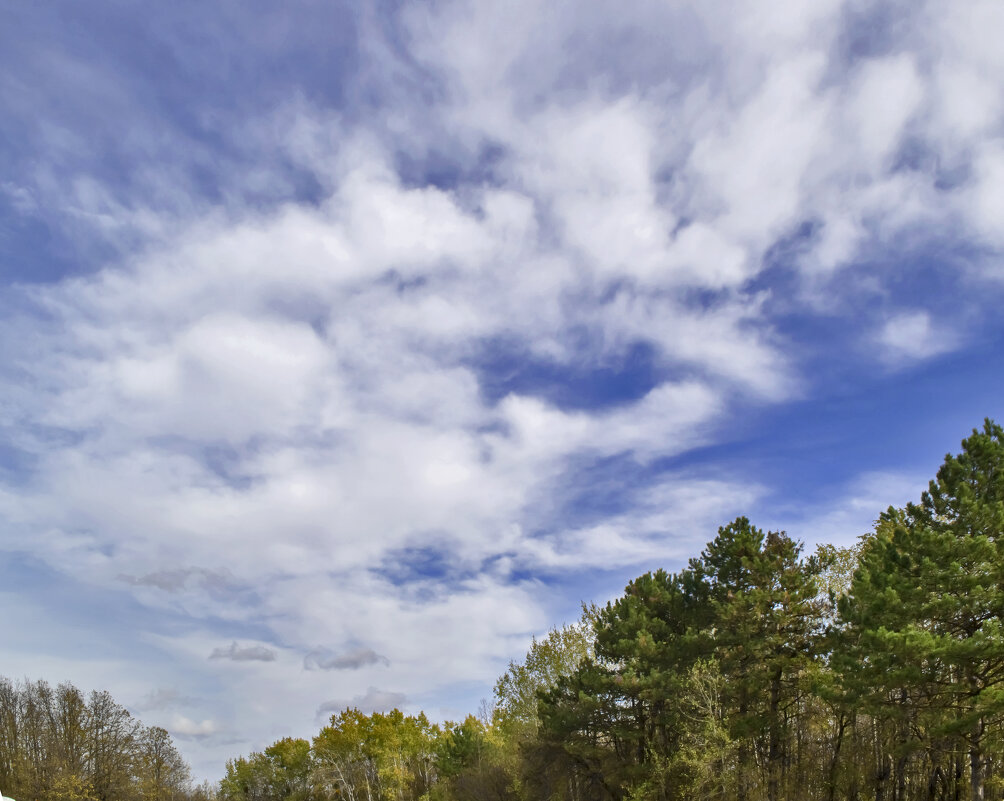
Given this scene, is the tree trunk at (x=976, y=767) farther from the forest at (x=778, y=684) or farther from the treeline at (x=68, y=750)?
the treeline at (x=68, y=750)

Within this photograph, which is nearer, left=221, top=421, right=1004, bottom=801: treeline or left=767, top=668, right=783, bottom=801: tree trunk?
left=221, top=421, right=1004, bottom=801: treeline

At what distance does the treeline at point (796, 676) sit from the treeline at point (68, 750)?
36.4 metres

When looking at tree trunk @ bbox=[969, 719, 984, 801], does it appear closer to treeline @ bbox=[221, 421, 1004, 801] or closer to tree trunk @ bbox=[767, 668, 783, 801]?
treeline @ bbox=[221, 421, 1004, 801]

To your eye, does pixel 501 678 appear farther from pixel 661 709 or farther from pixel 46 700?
pixel 46 700

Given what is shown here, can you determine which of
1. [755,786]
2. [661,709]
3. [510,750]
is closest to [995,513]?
[755,786]

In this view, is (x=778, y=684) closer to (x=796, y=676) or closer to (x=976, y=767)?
(x=796, y=676)

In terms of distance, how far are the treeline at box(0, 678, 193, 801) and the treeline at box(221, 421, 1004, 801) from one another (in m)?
36.4

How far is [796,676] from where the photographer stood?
35094 mm

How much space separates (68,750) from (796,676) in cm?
6766

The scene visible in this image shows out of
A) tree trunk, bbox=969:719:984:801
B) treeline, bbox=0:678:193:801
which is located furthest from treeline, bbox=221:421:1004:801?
treeline, bbox=0:678:193:801

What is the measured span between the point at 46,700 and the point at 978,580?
A: 82.4 m

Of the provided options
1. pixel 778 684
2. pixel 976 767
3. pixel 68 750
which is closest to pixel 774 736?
pixel 778 684

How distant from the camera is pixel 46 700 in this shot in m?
67.8

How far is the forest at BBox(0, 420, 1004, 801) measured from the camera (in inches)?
955
